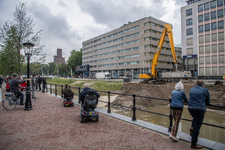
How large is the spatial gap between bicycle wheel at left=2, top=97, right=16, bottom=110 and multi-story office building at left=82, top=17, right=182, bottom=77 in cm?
4683

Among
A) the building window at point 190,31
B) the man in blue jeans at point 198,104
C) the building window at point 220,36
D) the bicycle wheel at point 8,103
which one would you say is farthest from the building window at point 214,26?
the bicycle wheel at point 8,103

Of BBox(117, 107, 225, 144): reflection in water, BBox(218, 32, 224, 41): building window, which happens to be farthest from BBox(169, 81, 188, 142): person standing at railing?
BBox(218, 32, 224, 41): building window

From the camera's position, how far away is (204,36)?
4266cm

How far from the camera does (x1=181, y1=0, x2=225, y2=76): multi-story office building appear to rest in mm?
40156

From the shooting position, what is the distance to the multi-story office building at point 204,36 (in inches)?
1581

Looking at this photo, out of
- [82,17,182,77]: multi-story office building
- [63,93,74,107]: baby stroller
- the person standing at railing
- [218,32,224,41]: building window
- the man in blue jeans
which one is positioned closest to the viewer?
the man in blue jeans

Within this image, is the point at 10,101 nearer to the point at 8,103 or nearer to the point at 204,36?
the point at 8,103

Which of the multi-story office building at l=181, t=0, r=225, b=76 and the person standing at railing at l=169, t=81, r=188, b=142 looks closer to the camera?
the person standing at railing at l=169, t=81, r=188, b=142

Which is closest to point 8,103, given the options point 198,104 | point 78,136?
point 78,136

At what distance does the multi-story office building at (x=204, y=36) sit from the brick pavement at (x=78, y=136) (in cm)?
4450

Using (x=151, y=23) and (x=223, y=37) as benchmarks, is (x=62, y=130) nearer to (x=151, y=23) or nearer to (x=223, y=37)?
(x=223, y=37)

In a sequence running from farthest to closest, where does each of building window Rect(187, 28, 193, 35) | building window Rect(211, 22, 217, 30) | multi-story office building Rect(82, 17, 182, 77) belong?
1. multi-story office building Rect(82, 17, 182, 77)
2. building window Rect(187, 28, 193, 35)
3. building window Rect(211, 22, 217, 30)

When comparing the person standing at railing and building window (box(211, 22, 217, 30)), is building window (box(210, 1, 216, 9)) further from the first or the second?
the person standing at railing

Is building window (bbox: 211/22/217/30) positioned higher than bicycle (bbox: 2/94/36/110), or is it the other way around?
building window (bbox: 211/22/217/30)
